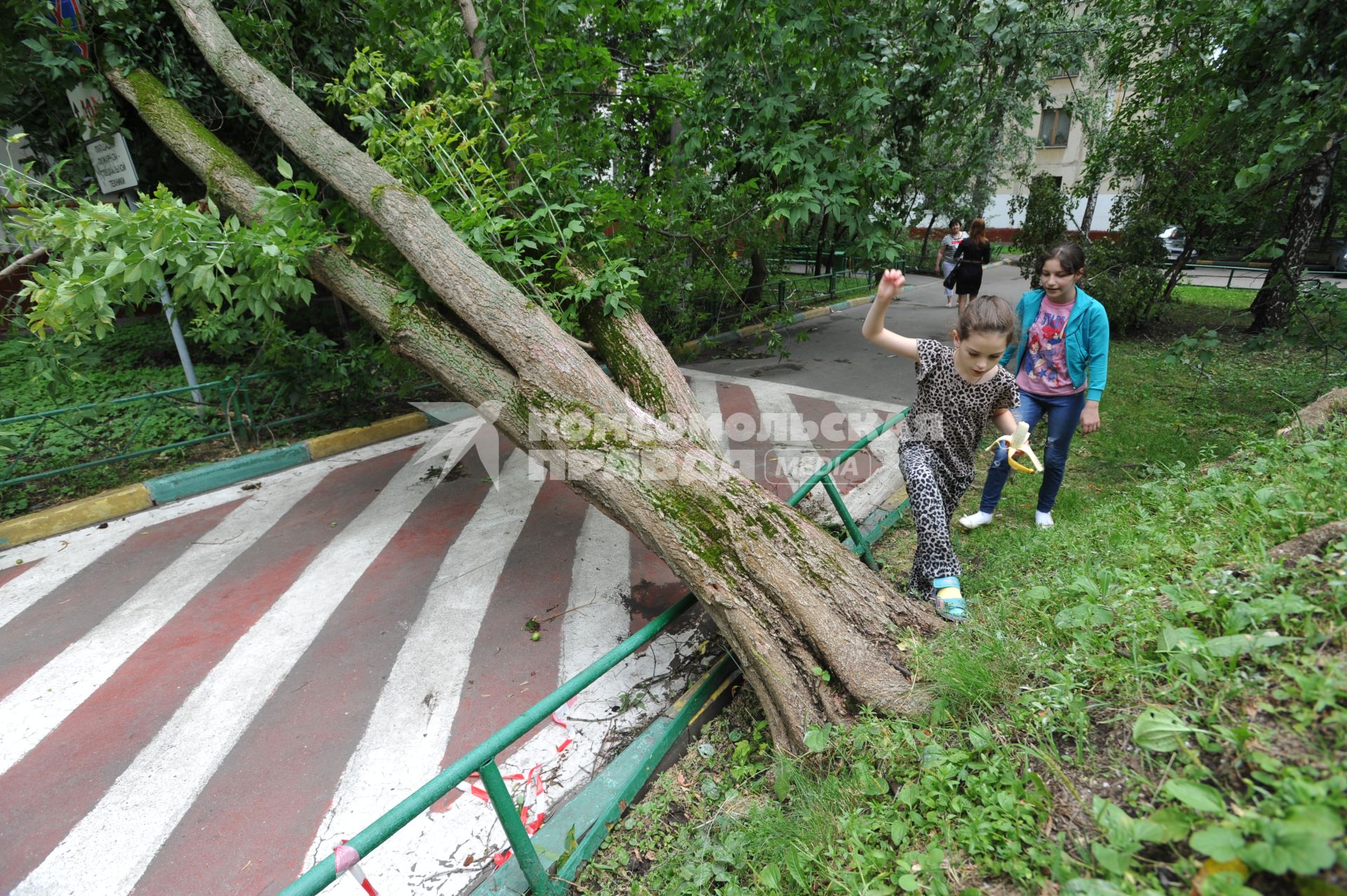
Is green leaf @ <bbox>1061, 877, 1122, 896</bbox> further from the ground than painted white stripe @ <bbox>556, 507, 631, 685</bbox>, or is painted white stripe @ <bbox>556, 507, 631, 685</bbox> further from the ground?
green leaf @ <bbox>1061, 877, 1122, 896</bbox>

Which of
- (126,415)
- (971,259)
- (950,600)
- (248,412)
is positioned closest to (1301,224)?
(971,259)

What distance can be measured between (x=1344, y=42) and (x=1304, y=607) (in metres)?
3.49

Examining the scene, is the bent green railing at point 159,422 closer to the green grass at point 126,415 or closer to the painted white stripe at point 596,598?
the green grass at point 126,415

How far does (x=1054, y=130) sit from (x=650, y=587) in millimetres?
31113

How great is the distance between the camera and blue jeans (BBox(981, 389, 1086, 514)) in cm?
379

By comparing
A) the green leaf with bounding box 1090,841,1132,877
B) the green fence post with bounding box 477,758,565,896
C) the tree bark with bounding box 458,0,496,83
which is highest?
the tree bark with bounding box 458,0,496,83

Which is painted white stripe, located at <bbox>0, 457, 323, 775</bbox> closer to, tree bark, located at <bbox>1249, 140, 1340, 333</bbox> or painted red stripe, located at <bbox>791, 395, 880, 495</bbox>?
painted red stripe, located at <bbox>791, 395, 880, 495</bbox>

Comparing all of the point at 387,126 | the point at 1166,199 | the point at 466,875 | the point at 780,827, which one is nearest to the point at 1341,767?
the point at 780,827

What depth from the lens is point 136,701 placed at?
340 cm

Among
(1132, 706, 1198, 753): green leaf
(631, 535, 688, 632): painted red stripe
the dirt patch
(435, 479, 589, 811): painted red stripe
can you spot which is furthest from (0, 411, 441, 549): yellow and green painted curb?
the dirt patch

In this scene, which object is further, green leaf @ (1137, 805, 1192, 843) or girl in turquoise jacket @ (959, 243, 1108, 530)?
girl in turquoise jacket @ (959, 243, 1108, 530)

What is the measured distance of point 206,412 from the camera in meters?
6.64

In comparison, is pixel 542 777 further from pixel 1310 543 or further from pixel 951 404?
pixel 1310 543

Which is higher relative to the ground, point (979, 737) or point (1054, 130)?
point (1054, 130)
